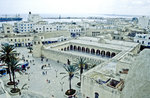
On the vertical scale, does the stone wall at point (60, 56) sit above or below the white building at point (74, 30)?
below

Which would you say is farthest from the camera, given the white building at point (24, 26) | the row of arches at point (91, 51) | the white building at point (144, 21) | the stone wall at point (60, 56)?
the white building at point (144, 21)

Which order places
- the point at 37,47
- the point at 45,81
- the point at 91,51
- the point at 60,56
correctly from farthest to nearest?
the point at 91,51, the point at 37,47, the point at 60,56, the point at 45,81

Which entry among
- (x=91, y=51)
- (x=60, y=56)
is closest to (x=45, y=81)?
(x=60, y=56)

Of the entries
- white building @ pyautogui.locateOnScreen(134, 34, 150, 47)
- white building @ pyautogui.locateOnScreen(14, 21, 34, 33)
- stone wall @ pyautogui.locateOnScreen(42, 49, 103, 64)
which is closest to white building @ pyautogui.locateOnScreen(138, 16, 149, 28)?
white building @ pyautogui.locateOnScreen(134, 34, 150, 47)

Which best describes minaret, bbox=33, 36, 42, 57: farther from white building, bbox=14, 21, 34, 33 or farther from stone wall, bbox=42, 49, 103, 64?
white building, bbox=14, 21, 34, 33

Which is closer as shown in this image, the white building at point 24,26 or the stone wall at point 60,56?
the stone wall at point 60,56

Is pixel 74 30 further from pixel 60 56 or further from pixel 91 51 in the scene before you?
pixel 60 56

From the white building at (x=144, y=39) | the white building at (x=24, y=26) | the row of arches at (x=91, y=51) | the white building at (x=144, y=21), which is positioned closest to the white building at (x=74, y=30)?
the white building at (x=24, y=26)

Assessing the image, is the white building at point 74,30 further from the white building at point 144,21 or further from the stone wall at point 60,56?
the white building at point 144,21

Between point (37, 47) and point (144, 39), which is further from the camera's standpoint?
point (144, 39)

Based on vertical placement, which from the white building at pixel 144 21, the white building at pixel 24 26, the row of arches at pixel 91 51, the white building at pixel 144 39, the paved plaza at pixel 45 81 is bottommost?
the paved plaza at pixel 45 81

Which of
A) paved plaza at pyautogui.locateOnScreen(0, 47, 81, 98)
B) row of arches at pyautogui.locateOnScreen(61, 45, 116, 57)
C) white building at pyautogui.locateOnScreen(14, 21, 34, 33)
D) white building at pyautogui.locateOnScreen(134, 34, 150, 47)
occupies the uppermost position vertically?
white building at pyautogui.locateOnScreen(14, 21, 34, 33)

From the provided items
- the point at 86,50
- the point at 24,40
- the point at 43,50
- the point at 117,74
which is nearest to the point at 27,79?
the point at 43,50

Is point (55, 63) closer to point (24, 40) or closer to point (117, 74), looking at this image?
point (117, 74)
